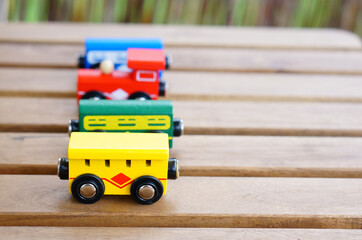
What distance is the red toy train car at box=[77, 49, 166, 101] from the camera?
1.31m

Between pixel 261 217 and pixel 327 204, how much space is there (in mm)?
150

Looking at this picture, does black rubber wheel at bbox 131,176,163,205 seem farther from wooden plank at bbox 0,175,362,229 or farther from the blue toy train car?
the blue toy train car

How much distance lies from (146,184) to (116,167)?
0.22ft

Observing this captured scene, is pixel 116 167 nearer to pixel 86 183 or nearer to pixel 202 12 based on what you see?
pixel 86 183

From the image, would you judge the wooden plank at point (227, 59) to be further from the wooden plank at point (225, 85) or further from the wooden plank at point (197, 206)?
the wooden plank at point (197, 206)

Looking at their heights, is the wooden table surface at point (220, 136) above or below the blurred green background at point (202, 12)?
below

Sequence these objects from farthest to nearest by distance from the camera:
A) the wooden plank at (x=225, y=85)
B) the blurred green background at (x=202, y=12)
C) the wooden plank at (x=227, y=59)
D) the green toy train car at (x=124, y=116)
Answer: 1. the blurred green background at (x=202, y=12)
2. the wooden plank at (x=227, y=59)
3. the wooden plank at (x=225, y=85)
4. the green toy train car at (x=124, y=116)

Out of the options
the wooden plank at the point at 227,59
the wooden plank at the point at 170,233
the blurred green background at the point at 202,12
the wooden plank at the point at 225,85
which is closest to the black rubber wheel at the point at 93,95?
the wooden plank at the point at 225,85

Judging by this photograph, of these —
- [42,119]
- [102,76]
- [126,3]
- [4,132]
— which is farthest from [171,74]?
[126,3]

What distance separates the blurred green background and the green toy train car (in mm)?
1987

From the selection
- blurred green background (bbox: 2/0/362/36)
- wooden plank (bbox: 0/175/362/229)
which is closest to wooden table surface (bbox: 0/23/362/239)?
wooden plank (bbox: 0/175/362/229)

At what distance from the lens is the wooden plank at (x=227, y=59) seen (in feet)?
5.36

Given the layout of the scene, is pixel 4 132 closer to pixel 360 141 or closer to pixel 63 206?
pixel 63 206

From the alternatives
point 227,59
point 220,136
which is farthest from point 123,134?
point 227,59
